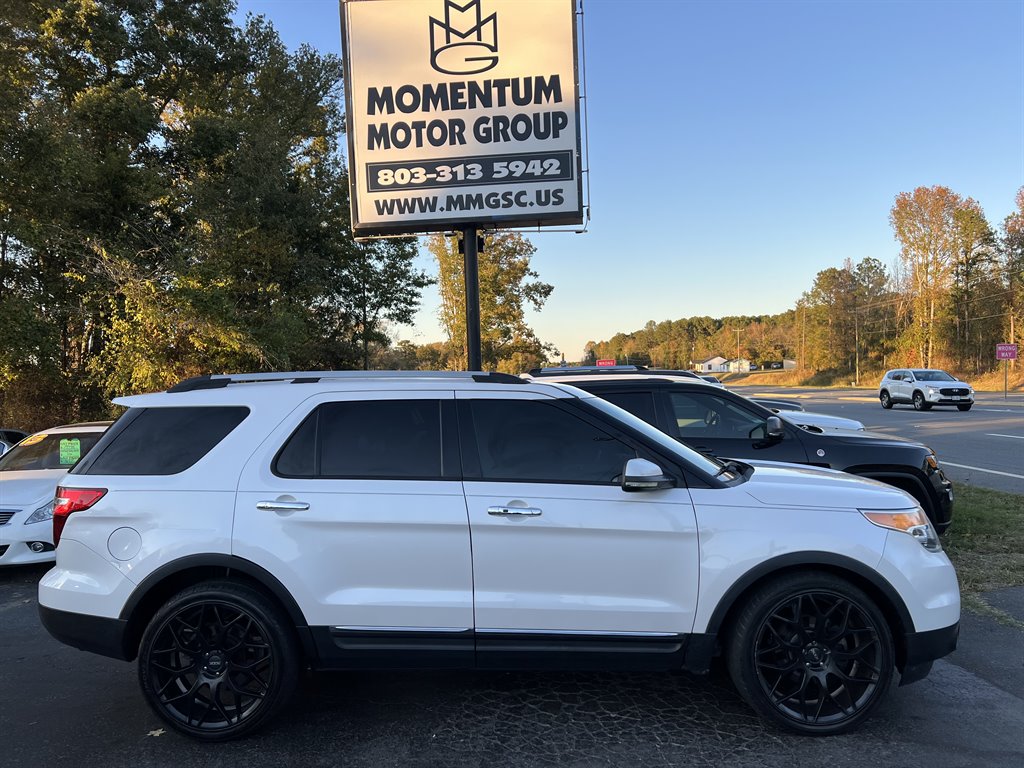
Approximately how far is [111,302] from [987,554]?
49.5 feet

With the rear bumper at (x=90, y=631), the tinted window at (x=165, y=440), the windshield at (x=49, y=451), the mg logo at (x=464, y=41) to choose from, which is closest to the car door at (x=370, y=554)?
the tinted window at (x=165, y=440)

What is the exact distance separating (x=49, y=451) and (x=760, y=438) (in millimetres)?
7897

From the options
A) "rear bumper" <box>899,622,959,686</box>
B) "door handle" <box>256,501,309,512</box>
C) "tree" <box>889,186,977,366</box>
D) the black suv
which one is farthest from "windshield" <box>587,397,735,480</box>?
"tree" <box>889,186,977,366</box>

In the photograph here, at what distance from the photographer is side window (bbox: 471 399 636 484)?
346 centimetres

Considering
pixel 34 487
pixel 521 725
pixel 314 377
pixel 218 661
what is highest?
pixel 314 377

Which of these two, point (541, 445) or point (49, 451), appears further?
point (49, 451)

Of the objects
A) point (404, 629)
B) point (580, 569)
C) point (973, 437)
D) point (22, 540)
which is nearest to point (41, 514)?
point (22, 540)

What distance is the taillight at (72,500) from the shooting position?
3537 millimetres

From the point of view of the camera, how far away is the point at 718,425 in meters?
6.37

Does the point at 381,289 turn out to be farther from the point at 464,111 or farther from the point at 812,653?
the point at 812,653

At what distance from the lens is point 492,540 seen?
3332mm

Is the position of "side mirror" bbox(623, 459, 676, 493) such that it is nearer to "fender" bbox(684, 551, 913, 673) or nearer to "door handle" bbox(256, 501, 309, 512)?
"fender" bbox(684, 551, 913, 673)

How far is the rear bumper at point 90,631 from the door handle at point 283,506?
948 mm

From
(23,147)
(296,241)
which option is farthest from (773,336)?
(23,147)
